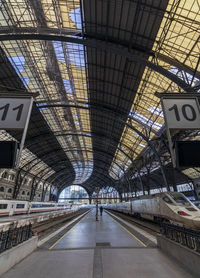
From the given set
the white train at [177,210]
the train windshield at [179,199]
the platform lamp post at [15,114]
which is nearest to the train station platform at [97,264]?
the platform lamp post at [15,114]

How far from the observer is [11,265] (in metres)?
5.65

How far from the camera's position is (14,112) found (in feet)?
14.4

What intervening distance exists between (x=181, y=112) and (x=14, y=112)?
4.35 m

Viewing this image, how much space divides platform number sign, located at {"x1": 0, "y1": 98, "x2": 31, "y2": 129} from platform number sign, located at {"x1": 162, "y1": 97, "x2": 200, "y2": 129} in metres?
3.61

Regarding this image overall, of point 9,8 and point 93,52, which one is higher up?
point 9,8

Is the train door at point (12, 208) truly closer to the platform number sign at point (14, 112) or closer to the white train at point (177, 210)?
the white train at point (177, 210)

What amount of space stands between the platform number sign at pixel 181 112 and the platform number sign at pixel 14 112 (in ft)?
11.9

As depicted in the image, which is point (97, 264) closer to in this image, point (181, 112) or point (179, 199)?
point (181, 112)

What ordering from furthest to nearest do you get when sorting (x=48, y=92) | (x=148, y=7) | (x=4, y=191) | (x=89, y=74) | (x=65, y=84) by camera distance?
(x=4, y=191) → (x=48, y=92) → (x=65, y=84) → (x=89, y=74) → (x=148, y=7)

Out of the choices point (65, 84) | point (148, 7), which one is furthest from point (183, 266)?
point (65, 84)

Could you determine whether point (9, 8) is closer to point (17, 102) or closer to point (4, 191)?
point (17, 102)

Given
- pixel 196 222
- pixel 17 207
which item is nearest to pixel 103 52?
pixel 196 222

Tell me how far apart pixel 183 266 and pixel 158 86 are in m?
19.7

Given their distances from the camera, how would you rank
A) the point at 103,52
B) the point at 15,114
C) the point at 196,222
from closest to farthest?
the point at 15,114
the point at 196,222
the point at 103,52
